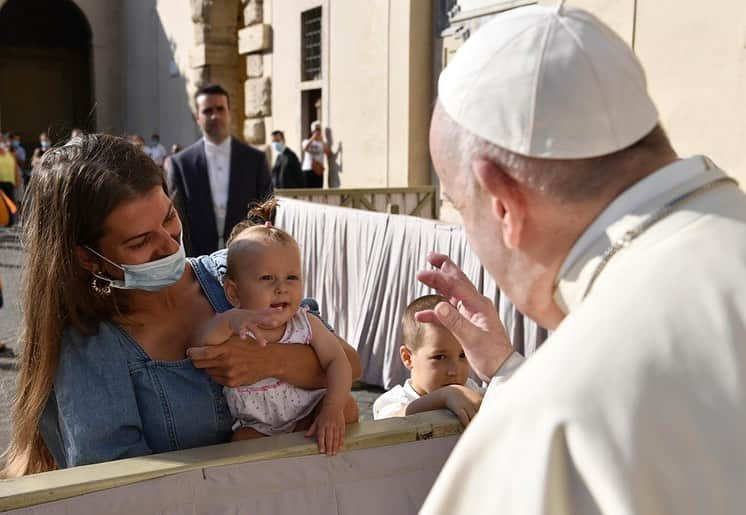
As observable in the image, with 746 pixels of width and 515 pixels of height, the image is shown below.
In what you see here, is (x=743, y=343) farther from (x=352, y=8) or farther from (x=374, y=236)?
(x=352, y=8)

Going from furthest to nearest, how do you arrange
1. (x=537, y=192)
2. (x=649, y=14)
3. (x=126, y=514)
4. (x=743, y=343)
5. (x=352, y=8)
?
1. (x=352, y=8)
2. (x=649, y=14)
3. (x=126, y=514)
4. (x=537, y=192)
5. (x=743, y=343)

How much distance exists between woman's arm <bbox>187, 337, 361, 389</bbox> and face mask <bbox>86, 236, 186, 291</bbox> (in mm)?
237

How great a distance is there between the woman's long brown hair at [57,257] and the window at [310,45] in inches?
462

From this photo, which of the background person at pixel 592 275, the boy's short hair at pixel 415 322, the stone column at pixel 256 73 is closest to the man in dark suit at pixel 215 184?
the boy's short hair at pixel 415 322

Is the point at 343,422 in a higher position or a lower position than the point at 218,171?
lower

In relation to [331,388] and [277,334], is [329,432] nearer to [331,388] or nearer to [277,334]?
[331,388]

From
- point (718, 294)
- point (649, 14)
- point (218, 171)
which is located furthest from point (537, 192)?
point (649, 14)

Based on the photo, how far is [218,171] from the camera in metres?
5.38

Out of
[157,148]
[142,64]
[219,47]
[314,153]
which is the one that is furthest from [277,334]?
[142,64]

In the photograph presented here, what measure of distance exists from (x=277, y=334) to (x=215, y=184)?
3.37m

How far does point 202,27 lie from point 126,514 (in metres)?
16.1

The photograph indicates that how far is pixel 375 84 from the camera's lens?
11602 mm

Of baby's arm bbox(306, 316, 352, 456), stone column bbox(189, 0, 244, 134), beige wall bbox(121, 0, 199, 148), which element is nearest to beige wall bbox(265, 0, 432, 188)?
stone column bbox(189, 0, 244, 134)

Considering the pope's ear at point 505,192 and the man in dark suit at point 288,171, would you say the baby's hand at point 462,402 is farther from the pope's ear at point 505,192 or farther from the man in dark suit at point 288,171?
the man in dark suit at point 288,171
